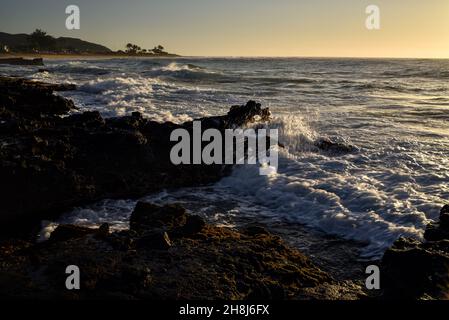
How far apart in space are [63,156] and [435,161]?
751 cm

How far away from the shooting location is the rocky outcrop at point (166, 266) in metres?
4.05

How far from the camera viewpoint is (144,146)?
27.7 ft

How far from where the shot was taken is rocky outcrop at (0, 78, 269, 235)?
6.65 meters

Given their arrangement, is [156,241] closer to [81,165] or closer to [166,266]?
[166,266]

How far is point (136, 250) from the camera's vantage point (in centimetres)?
468

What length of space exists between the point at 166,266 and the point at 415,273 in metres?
2.38

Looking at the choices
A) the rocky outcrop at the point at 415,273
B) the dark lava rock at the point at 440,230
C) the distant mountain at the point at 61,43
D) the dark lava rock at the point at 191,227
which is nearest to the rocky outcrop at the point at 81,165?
the dark lava rock at the point at 191,227

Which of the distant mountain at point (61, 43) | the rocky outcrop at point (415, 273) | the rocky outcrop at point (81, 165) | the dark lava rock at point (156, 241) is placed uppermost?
the distant mountain at point (61, 43)

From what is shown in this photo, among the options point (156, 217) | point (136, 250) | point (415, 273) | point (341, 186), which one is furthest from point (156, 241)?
point (341, 186)

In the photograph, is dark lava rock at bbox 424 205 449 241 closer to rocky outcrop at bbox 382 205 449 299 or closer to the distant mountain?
rocky outcrop at bbox 382 205 449 299

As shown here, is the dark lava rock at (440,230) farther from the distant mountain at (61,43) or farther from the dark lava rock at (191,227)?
the distant mountain at (61,43)

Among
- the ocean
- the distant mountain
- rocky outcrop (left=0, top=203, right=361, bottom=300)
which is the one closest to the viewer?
rocky outcrop (left=0, top=203, right=361, bottom=300)

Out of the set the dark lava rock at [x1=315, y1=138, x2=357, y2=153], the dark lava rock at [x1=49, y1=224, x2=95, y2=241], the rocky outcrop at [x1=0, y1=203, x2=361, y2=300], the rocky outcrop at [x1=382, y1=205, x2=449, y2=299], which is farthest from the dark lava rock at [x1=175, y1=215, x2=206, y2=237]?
the dark lava rock at [x1=315, y1=138, x2=357, y2=153]

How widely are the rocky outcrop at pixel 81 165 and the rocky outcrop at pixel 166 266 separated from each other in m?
1.41
